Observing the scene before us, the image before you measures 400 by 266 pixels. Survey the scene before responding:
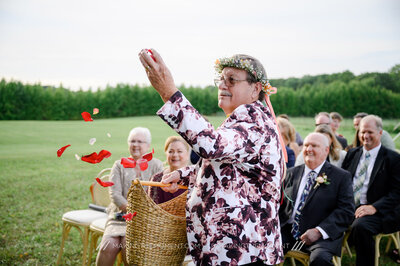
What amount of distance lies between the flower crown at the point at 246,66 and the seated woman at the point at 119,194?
97.2 inches

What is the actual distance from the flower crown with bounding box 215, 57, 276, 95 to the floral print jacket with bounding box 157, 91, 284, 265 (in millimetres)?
196

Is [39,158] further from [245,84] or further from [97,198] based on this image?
[245,84]

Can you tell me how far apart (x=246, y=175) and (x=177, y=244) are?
2.61 feet

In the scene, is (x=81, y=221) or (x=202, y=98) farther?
(x=202, y=98)

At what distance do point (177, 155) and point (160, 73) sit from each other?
8.23 ft

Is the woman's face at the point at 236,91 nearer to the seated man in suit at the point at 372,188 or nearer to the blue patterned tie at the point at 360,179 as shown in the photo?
the seated man in suit at the point at 372,188

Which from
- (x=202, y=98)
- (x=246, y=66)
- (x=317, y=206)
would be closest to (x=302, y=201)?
(x=317, y=206)

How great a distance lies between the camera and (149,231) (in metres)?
2.13

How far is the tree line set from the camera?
1780 cm

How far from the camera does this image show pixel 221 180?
178 centimetres

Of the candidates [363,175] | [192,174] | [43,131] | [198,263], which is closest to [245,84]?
[192,174]

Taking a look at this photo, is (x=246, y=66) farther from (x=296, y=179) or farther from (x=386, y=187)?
(x=386, y=187)

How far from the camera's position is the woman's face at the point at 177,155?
4.02m

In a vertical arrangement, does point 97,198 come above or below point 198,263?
below
